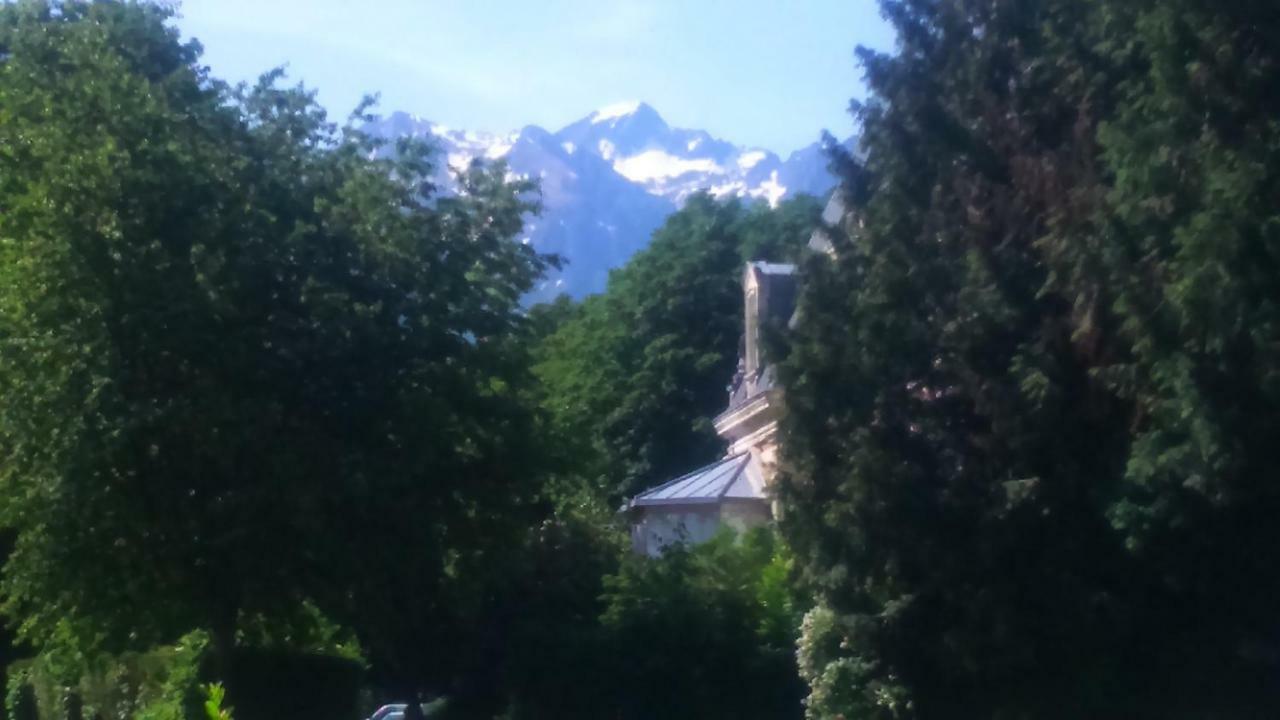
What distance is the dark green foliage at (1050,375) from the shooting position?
1227cm

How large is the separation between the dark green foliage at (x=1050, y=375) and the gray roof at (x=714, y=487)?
14314 mm

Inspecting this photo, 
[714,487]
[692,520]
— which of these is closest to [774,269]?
[714,487]

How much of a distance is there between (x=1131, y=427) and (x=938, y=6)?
5371mm

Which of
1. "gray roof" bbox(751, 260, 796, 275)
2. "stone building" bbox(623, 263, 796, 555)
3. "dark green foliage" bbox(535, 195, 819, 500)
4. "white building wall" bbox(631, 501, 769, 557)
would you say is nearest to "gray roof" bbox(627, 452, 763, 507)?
"stone building" bbox(623, 263, 796, 555)

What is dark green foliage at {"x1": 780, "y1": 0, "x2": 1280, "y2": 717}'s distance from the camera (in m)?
12.3

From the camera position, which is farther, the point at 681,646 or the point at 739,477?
the point at 739,477

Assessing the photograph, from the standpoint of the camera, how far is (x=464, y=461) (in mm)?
22938

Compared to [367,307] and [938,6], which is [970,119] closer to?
[938,6]

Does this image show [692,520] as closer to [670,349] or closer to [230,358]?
[230,358]

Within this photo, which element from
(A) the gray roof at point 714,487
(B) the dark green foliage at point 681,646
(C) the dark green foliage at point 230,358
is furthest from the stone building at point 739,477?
(C) the dark green foliage at point 230,358

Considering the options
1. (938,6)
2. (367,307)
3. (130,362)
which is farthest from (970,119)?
(130,362)

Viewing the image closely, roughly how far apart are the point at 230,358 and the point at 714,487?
48.8ft

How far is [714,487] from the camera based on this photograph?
109 feet

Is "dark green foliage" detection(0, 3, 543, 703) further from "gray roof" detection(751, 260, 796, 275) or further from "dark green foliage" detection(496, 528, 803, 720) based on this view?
"gray roof" detection(751, 260, 796, 275)
